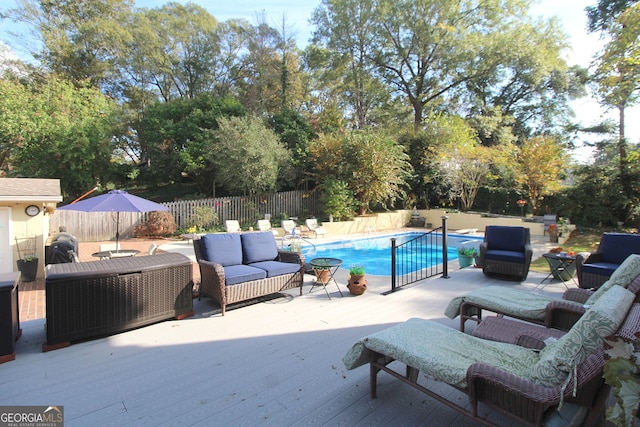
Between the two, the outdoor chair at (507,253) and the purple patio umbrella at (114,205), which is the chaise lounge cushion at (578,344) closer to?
the outdoor chair at (507,253)

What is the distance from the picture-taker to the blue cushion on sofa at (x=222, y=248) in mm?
4723

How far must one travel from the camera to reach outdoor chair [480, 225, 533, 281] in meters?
5.75

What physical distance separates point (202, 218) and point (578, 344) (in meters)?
12.5

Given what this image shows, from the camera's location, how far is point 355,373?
109 inches

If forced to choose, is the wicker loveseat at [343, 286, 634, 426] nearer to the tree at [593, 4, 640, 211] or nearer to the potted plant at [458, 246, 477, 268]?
the potted plant at [458, 246, 477, 268]

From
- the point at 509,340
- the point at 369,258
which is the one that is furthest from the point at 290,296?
the point at 369,258

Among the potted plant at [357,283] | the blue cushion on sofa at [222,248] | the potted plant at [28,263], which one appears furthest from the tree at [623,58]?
the potted plant at [28,263]

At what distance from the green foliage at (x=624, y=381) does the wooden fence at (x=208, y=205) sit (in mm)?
11139

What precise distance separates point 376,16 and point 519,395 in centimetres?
2285

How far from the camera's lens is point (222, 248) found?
15.9 ft

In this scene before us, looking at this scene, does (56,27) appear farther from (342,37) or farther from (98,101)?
(342,37)

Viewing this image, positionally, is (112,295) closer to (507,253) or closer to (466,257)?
(507,253)

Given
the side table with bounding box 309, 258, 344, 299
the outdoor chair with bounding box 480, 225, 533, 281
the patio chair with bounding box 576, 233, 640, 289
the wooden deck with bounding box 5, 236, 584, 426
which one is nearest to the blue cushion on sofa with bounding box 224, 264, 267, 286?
the wooden deck with bounding box 5, 236, 584, 426

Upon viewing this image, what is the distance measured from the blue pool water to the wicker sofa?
18.7 ft
